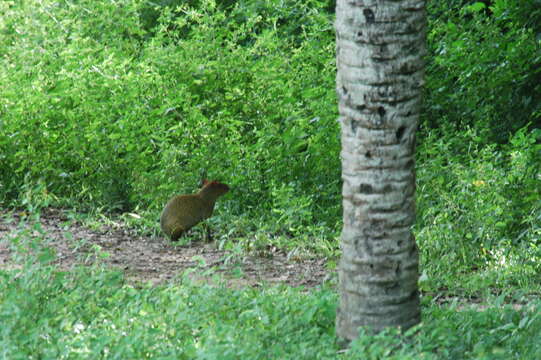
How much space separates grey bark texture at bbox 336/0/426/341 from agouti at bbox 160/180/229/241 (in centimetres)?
300

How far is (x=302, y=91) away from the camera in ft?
28.3

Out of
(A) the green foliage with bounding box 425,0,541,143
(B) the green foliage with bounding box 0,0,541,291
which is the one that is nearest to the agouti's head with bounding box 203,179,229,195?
(B) the green foliage with bounding box 0,0,541,291

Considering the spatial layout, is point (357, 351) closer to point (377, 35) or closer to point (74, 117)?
point (377, 35)

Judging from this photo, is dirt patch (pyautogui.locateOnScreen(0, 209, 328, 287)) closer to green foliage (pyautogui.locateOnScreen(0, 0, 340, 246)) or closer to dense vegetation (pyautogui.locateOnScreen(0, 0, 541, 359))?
dense vegetation (pyautogui.locateOnScreen(0, 0, 541, 359))

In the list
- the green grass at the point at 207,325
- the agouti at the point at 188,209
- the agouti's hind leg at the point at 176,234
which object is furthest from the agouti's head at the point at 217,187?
the green grass at the point at 207,325

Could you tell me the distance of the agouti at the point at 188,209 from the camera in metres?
7.59

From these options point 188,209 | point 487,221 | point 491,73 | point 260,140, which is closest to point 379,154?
point 487,221

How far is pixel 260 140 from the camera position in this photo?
841cm

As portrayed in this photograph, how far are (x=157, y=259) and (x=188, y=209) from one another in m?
0.57

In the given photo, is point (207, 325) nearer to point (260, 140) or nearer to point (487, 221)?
point (487, 221)

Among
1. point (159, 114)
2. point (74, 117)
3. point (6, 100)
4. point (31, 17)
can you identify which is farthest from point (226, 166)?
point (31, 17)

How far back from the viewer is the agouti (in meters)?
7.59

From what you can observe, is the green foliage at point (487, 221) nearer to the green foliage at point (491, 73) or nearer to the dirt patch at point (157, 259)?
the dirt patch at point (157, 259)

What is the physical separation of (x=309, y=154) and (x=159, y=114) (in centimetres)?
145
